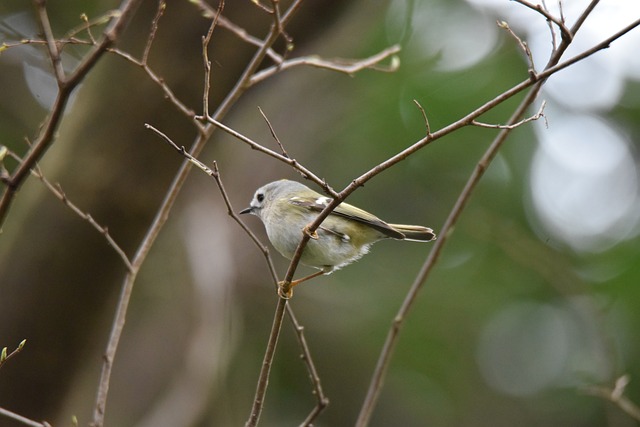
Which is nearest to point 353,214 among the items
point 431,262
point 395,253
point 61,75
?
point 431,262

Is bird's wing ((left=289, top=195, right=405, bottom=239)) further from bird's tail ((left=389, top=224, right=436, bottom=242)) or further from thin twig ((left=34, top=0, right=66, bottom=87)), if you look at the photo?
thin twig ((left=34, top=0, right=66, bottom=87))

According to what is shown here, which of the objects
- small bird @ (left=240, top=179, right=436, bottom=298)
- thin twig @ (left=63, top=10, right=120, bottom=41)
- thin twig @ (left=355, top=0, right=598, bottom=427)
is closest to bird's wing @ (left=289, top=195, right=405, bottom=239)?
small bird @ (left=240, top=179, right=436, bottom=298)

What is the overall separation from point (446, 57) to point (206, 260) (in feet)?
9.82

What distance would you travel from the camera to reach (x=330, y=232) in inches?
120

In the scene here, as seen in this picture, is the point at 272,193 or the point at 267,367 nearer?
the point at 267,367

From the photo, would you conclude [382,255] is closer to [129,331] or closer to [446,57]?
[446,57]

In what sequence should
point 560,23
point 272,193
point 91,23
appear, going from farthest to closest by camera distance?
point 272,193 < point 91,23 < point 560,23

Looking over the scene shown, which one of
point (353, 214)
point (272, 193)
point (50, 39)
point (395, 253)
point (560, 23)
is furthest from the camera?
point (395, 253)

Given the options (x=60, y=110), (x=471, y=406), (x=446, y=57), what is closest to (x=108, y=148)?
(x=60, y=110)

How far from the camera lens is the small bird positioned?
3.00m

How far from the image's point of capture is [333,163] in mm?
7602

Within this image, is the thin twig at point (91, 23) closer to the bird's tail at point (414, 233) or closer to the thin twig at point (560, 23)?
the thin twig at point (560, 23)

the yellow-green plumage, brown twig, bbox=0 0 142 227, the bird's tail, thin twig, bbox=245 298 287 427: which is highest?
the bird's tail

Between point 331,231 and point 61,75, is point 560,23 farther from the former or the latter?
point 331,231
